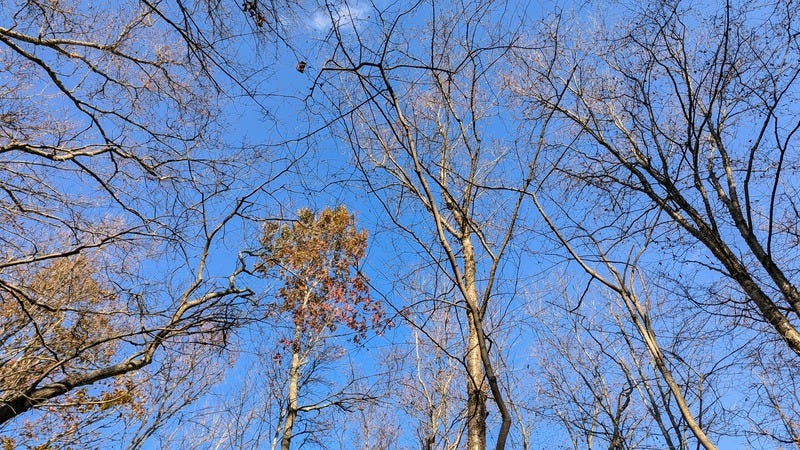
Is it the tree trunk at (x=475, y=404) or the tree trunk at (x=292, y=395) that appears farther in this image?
the tree trunk at (x=292, y=395)

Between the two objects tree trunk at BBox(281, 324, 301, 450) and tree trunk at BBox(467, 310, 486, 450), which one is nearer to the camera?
tree trunk at BBox(467, 310, 486, 450)

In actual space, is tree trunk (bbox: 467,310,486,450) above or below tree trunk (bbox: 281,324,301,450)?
below

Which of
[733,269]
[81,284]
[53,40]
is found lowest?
[733,269]

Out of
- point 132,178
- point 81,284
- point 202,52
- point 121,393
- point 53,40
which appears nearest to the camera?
point 202,52

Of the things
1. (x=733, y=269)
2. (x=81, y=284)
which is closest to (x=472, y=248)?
(x=733, y=269)

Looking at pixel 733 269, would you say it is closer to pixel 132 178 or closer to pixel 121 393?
pixel 132 178

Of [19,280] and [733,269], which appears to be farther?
[19,280]

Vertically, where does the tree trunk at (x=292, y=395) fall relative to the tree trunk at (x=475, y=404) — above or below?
above

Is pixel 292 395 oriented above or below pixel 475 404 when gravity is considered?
above

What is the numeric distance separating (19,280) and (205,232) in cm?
186

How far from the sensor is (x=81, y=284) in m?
6.37

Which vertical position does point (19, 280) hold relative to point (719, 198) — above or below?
below

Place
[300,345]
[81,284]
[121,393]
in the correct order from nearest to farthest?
[81,284] → [121,393] → [300,345]

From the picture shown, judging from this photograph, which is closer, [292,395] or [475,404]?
[475,404]
